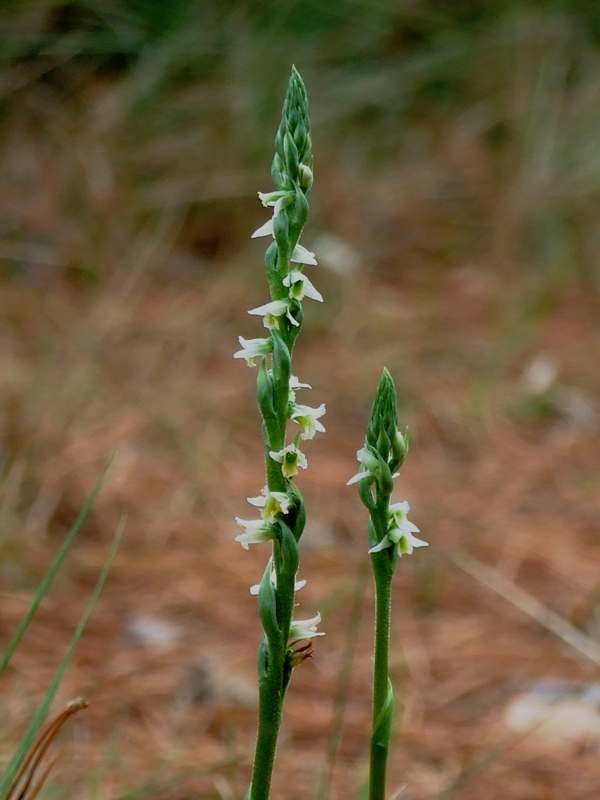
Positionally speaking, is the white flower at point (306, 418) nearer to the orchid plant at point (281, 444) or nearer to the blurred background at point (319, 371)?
the orchid plant at point (281, 444)

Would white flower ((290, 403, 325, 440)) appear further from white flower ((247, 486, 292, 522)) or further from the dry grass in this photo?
the dry grass

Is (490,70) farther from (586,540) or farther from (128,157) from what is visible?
(586,540)

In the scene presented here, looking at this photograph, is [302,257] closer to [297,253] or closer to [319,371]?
[297,253]

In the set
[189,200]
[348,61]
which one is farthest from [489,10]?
[189,200]

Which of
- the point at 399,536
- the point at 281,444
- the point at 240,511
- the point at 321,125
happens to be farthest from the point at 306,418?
the point at 321,125

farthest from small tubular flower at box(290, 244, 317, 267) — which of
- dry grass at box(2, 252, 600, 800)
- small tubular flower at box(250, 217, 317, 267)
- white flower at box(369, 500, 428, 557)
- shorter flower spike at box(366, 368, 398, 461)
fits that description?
dry grass at box(2, 252, 600, 800)

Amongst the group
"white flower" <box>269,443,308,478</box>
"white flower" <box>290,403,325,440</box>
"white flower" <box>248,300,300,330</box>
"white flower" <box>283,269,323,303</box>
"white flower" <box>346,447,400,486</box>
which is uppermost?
"white flower" <box>283,269,323,303</box>
